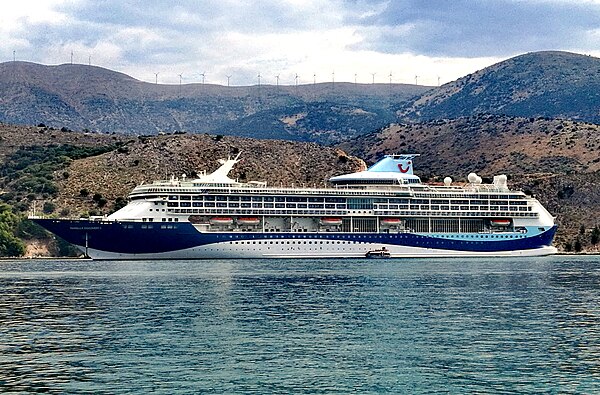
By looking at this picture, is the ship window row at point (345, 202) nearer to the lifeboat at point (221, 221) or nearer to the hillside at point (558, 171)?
the lifeboat at point (221, 221)

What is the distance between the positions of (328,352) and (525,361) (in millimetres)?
6457

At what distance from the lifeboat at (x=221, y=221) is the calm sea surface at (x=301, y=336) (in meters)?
40.8

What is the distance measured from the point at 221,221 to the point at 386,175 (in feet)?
70.8

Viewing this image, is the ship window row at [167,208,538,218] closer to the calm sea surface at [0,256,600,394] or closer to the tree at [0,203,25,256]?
the tree at [0,203,25,256]

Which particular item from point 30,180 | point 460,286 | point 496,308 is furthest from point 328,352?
point 30,180

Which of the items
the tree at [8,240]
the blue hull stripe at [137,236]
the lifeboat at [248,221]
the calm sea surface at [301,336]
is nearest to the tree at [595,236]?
the blue hull stripe at [137,236]

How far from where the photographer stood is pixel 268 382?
29.9 metres

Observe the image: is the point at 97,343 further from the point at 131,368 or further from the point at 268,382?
the point at 268,382

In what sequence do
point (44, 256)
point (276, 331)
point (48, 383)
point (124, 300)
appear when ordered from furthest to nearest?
point (44, 256) < point (124, 300) < point (276, 331) < point (48, 383)

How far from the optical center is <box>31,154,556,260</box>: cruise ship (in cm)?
10250

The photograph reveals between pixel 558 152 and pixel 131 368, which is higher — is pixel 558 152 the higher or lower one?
the higher one

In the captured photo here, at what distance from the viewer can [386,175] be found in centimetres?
11869

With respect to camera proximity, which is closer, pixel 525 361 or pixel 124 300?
pixel 525 361

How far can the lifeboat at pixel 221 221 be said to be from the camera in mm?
107188
